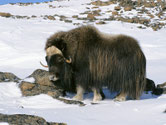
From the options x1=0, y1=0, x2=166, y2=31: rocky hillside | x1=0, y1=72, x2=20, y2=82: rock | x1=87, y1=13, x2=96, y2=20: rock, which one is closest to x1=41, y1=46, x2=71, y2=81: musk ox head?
x1=0, y1=72, x2=20, y2=82: rock

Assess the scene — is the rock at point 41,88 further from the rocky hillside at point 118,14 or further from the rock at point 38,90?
the rocky hillside at point 118,14

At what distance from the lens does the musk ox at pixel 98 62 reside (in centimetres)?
436

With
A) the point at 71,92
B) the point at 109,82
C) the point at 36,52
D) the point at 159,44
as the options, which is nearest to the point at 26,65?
the point at 36,52

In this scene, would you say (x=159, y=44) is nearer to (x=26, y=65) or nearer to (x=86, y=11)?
(x=26, y=65)

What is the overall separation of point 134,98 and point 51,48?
1.41 meters

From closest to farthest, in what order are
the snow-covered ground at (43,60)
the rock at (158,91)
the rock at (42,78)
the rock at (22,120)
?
the rock at (22,120) < the snow-covered ground at (43,60) < the rock at (42,78) < the rock at (158,91)

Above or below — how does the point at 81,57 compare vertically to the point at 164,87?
above

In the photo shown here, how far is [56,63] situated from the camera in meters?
4.36

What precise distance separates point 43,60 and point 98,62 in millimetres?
4801

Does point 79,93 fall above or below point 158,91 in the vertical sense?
above

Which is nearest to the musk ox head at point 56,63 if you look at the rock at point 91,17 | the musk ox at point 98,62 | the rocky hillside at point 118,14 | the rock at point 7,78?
the musk ox at point 98,62

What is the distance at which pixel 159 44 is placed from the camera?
11.8 meters

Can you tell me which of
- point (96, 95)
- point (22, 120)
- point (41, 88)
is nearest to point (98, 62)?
point (96, 95)

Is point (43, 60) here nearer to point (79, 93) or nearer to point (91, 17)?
point (79, 93)
